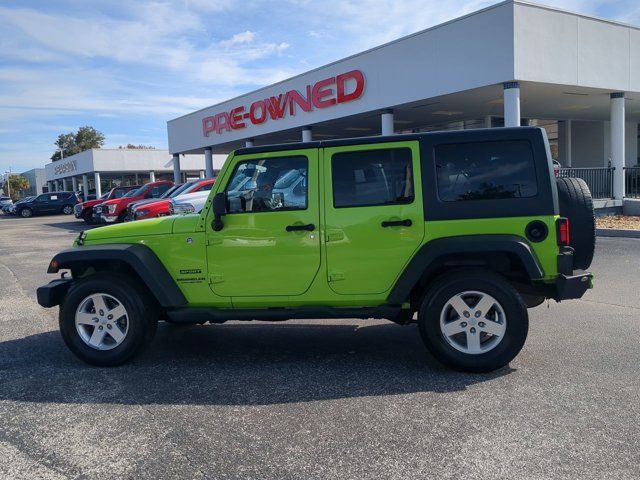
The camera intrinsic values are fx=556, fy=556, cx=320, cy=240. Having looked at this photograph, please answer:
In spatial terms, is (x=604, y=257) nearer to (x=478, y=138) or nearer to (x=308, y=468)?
(x=478, y=138)

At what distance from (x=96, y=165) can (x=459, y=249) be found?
51.6m

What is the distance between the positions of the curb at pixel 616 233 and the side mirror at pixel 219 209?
38.1 ft

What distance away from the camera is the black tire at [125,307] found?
500cm

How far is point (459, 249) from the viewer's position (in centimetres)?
457

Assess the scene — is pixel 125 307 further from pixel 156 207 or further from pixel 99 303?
pixel 156 207

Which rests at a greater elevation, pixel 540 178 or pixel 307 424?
pixel 540 178

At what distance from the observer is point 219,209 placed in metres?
4.83

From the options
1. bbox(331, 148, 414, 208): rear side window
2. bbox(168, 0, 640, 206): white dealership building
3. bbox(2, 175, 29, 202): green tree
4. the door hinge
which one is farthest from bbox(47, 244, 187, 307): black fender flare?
bbox(2, 175, 29, 202): green tree

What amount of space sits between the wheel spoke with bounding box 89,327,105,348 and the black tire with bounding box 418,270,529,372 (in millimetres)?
2886

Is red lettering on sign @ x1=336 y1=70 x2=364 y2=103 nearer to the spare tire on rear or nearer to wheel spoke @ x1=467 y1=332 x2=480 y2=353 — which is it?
the spare tire on rear

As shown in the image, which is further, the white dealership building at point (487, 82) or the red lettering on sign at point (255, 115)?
the red lettering on sign at point (255, 115)

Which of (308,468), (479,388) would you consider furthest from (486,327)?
(308,468)

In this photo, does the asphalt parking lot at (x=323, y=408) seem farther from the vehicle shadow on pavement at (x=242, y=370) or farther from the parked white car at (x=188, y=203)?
the parked white car at (x=188, y=203)

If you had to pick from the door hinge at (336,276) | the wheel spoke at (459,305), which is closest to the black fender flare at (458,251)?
the wheel spoke at (459,305)
